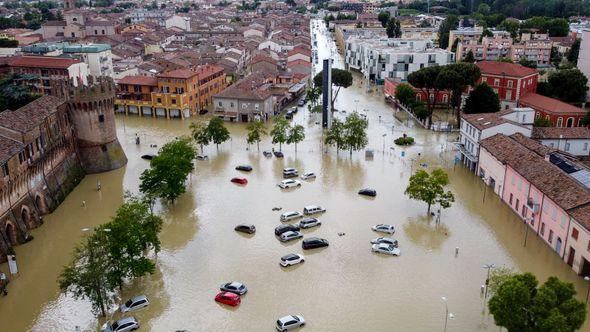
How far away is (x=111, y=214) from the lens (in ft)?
111

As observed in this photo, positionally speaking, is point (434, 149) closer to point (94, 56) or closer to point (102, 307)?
point (102, 307)

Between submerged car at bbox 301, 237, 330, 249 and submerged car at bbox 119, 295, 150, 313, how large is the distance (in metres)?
9.17

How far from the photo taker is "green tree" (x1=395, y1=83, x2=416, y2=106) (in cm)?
5991

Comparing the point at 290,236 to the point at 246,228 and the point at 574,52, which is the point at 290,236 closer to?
the point at 246,228

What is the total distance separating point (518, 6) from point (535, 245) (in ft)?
465

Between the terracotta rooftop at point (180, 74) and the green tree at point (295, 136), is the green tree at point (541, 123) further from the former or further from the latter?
the terracotta rooftop at point (180, 74)

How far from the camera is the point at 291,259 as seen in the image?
27.0m

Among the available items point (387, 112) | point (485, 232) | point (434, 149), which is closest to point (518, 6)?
point (387, 112)

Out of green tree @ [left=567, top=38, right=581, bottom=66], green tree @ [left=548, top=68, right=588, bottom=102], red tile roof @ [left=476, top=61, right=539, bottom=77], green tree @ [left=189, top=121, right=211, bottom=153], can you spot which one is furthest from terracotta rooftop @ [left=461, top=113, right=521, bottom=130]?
green tree @ [left=567, top=38, right=581, bottom=66]

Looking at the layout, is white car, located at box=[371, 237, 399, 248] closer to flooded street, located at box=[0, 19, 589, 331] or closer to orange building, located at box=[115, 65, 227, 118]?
flooded street, located at box=[0, 19, 589, 331]

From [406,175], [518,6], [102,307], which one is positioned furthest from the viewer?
[518,6]

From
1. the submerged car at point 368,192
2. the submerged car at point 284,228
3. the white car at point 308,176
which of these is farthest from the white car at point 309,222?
the white car at point 308,176

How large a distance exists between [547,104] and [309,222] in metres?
35.5

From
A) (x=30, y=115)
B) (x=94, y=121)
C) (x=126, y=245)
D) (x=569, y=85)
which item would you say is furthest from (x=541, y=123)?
(x=30, y=115)
